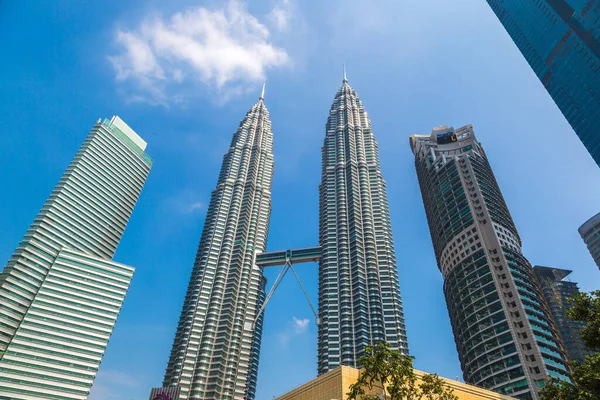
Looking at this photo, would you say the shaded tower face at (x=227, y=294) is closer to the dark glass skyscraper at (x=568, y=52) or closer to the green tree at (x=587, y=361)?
the green tree at (x=587, y=361)

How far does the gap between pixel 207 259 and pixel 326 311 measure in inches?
2035

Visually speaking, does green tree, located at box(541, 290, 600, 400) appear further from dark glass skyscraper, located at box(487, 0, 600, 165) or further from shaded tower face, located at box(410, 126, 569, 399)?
dark glass skyscraper, located at box(487, 0, 600, 165)

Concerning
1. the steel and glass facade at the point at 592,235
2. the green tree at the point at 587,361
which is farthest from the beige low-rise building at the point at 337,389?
the steel and glass facade at the point at 592,235

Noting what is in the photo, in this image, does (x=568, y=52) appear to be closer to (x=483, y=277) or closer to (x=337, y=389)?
(x=483, y=277)

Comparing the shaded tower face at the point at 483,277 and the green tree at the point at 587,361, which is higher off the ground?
the shaded tower face at the point at 483,277

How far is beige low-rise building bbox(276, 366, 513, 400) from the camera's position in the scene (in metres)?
38.9

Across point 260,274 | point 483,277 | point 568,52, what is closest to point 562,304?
point 483,277

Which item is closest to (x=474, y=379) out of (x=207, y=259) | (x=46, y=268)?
(x=207, y=259)

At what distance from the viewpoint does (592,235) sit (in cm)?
16875

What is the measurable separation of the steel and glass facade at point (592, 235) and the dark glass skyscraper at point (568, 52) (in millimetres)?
69103

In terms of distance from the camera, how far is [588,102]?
114m

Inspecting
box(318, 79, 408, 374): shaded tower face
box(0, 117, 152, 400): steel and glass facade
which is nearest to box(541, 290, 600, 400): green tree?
box(318, 79, 408, 374): shaded tower face

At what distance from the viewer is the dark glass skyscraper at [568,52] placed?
11344 centimetres

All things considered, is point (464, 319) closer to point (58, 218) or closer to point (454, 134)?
point (454, 134)
